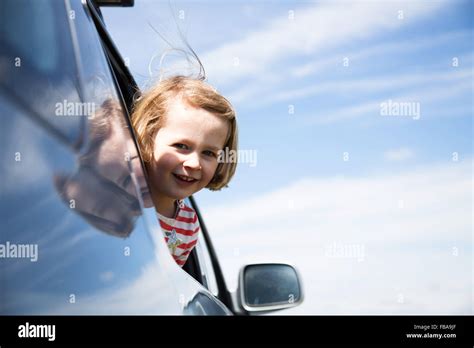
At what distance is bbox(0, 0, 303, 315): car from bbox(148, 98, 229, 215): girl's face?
1.14 feet

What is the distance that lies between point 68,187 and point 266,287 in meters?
1.31

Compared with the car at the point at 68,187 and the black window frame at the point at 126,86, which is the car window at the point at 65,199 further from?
the black window frame at the point at 126,86

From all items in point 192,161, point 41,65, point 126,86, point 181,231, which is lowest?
point 181,231

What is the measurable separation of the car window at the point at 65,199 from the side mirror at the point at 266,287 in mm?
884

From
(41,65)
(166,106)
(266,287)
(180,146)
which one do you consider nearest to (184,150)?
(180,146)

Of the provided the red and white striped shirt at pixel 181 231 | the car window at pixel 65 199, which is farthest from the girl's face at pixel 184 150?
the car window at pixel 65 199

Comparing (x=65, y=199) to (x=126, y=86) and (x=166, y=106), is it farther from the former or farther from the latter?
(x=126, y=86)

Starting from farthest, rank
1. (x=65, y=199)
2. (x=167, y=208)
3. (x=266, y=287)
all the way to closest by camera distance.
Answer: (x=266, y=287) < (x=167, y=208) < (x=65, y=199)

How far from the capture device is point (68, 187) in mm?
1154

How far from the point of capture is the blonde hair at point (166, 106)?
6.53 feet

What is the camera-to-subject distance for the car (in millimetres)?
1103

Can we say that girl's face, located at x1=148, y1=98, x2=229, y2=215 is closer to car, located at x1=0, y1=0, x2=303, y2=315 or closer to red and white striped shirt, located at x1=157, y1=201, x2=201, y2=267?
red and white striped shirt, located at x1=157, y1=201, x2=201, y2=267

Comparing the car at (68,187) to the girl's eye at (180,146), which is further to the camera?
the girl's eye at (180,146)

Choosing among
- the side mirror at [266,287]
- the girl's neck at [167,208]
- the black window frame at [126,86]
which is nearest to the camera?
the black window frame at [126,86]
